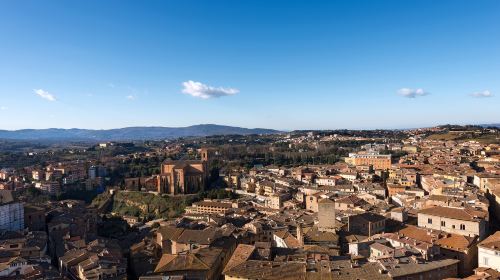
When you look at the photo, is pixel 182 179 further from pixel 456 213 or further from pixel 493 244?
pixel 493 244

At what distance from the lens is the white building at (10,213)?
1316 inches

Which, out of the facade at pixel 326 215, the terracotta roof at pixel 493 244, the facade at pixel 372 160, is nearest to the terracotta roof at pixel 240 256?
the facade at pixel 326 215

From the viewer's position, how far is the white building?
3344 cm

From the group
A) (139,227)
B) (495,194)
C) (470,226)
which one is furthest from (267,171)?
(470,226)

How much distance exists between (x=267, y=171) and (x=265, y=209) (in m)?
26.7

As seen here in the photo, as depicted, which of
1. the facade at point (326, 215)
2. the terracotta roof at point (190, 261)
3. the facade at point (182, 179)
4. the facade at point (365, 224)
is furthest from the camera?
the facade at point (182, 179)

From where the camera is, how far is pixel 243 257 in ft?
72.9

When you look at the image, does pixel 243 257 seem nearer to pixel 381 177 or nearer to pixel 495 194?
pixel 495 194

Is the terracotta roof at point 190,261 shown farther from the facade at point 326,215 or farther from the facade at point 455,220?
the facade at point 455,220

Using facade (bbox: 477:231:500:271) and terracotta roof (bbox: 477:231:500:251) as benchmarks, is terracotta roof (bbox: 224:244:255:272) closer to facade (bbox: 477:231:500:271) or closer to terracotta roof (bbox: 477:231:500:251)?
facade (bbox: 477:231:500:271)

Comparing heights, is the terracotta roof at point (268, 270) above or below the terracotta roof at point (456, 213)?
below

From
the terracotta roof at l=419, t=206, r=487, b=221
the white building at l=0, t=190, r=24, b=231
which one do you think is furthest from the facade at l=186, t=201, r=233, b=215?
the terracotta roof at l=419, t=206, r=487, b=221

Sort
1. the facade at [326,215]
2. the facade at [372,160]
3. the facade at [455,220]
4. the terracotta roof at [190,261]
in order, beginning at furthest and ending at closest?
1. the facade at [372,160]
2. the facade at [326,215]
3. the facade at [455,220]
4. the terracotta roof at [190,261]

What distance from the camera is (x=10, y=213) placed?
34.1 m
